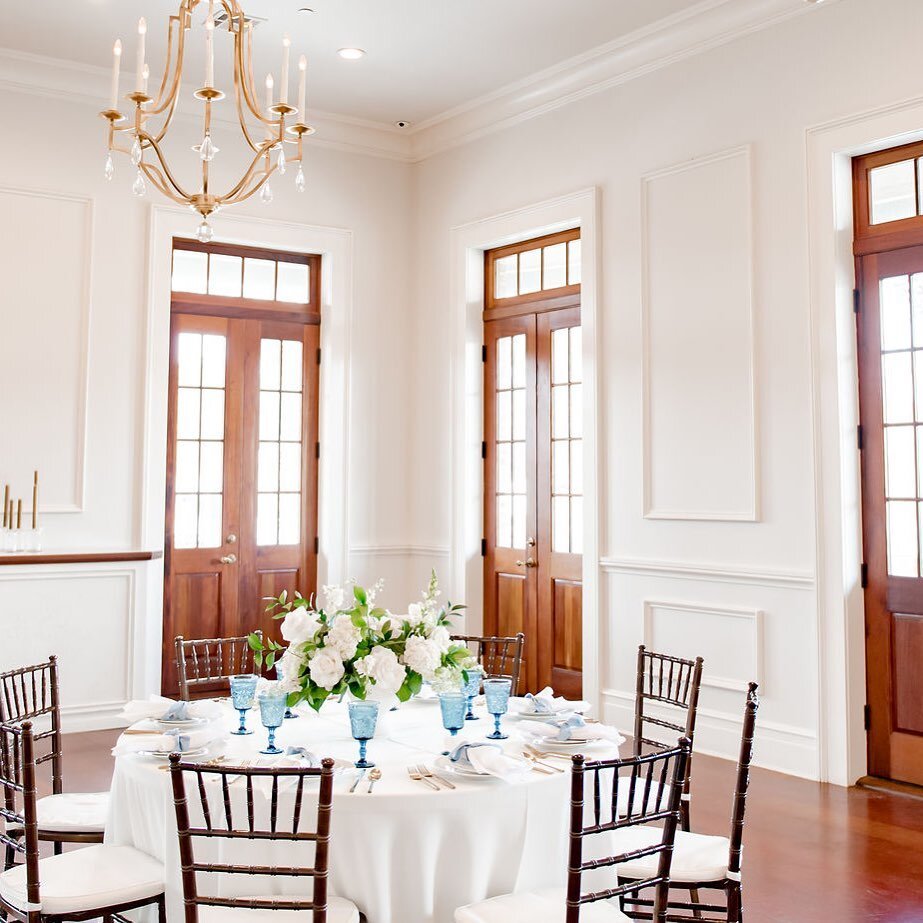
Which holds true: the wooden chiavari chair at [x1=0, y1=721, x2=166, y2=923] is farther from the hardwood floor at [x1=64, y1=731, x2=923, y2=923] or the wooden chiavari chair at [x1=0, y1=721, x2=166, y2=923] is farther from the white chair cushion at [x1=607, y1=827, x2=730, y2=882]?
the hardwood floor at [x1=64, y1=731, x2=923, y2=923]

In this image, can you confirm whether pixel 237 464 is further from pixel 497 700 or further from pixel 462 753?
pixel 462 753

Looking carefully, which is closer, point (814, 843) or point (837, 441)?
point (814, 843)

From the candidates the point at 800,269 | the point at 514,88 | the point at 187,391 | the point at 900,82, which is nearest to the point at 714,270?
the point at 800,269

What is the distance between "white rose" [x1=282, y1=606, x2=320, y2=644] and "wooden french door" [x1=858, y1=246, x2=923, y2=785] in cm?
313

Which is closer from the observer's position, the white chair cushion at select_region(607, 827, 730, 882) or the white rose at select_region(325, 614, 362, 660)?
the white chair cushion at select_region(607, 827, 730, 882)

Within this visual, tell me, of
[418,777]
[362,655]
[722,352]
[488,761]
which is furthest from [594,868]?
[722,352]

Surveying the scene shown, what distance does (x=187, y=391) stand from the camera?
6.68 m

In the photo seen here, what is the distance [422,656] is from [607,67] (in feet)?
14.5

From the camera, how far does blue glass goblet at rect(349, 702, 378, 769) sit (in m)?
2.61

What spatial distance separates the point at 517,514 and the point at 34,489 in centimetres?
301

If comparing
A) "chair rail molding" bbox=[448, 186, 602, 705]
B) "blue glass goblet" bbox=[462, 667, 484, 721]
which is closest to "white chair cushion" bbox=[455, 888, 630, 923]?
"blue glass goblet" bbox=[462, 667, 484, 721]

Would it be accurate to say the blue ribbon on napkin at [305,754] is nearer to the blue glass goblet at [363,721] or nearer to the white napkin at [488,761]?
the blue glass goblet at [363,721]

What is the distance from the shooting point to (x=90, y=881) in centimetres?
248

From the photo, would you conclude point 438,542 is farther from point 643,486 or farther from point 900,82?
point 900,82
